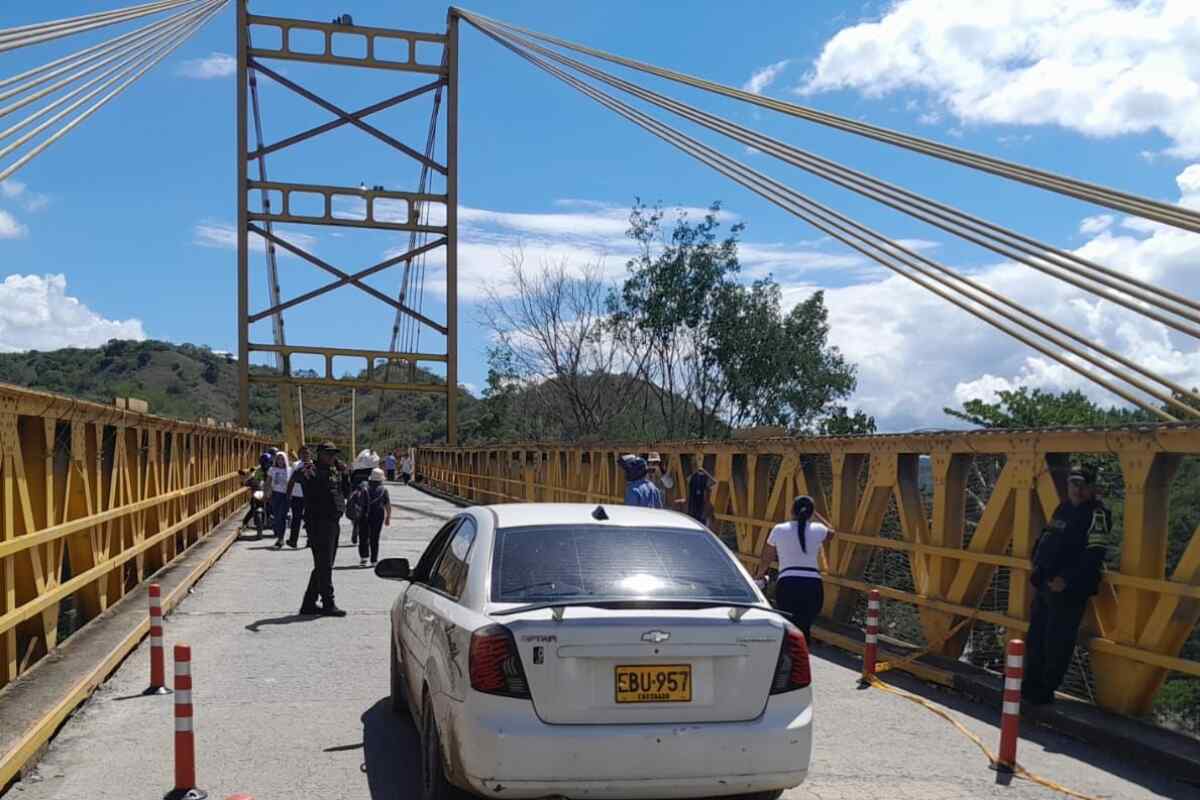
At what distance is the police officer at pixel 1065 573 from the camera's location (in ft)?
23.9

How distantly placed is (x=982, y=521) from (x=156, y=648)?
5.90m

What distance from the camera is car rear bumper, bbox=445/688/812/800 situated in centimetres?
443

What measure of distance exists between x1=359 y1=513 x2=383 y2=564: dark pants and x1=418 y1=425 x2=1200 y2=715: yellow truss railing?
456 cm

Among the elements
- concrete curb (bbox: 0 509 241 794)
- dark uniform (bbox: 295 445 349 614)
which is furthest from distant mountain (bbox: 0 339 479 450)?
concrete curb (bbox: 0 509 241 794)

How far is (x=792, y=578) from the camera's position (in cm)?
868

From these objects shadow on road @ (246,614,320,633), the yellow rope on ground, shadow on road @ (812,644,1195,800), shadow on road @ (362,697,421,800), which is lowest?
shadow on road @ (812,644,1195,800)

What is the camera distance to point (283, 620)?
442 inches

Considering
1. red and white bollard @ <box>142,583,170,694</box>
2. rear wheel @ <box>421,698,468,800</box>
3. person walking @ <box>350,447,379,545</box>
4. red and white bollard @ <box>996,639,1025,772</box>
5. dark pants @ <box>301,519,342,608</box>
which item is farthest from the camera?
person walking @ <box>350,447,379,545</box>

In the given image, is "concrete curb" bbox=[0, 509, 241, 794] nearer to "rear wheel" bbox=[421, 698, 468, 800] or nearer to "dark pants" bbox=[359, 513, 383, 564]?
"rear wheel" bbox=[421, 698, 468, 800]

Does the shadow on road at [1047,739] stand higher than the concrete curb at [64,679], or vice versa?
the concrete curb at [64,679]

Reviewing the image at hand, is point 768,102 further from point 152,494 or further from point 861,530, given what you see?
point 152,494

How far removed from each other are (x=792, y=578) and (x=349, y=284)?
3174 cm

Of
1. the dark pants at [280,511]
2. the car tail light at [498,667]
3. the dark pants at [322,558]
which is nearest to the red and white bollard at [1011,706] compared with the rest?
the car tail light at [498,667]

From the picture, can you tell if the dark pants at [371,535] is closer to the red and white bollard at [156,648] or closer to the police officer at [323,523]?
the police officer at [323,523]
